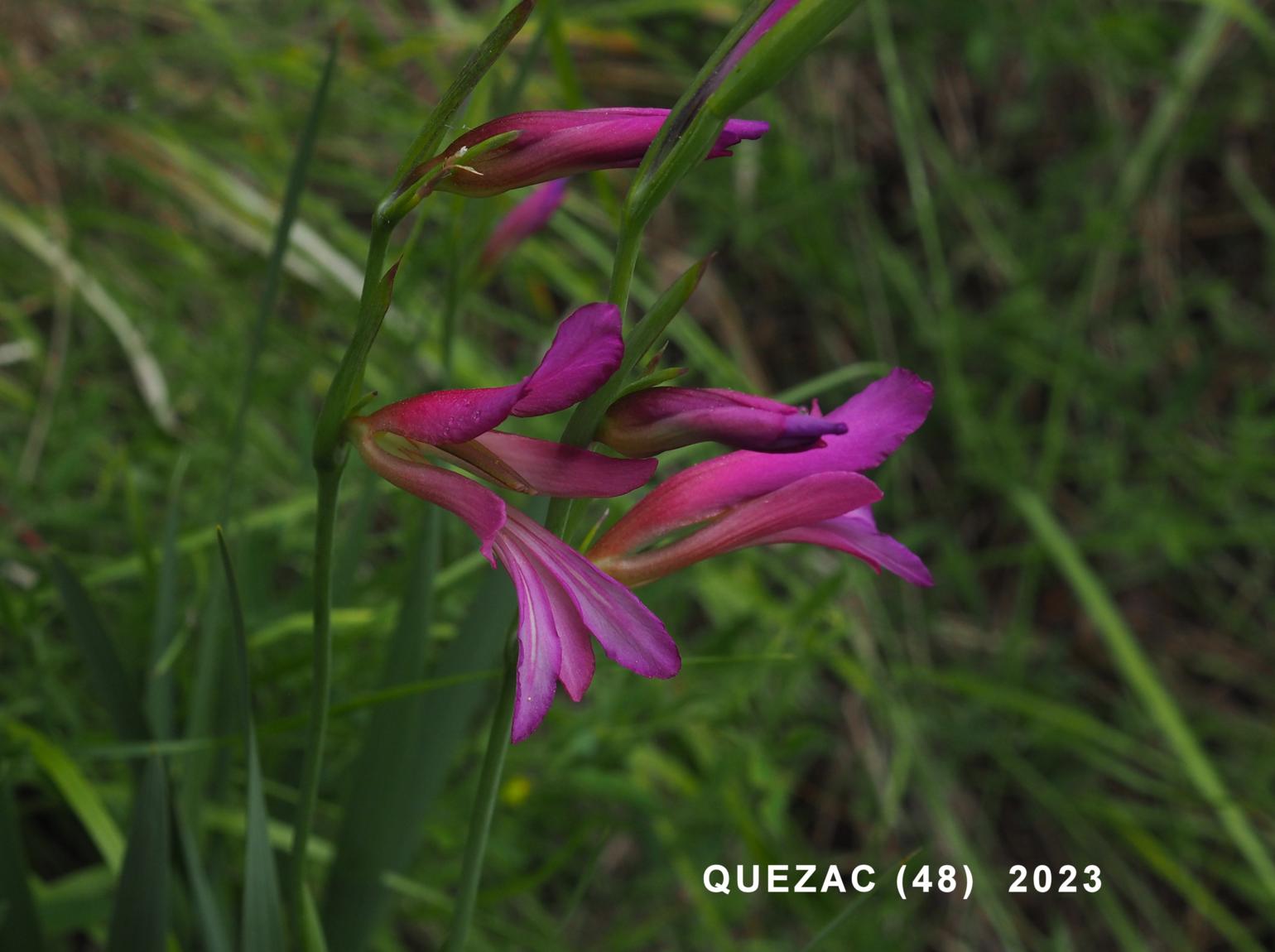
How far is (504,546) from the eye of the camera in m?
0.48

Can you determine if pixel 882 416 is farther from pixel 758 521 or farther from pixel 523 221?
pixel 523 221

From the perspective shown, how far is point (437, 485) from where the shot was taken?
0.48 metres

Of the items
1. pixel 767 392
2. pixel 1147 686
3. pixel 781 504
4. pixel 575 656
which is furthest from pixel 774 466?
pixel 767 392

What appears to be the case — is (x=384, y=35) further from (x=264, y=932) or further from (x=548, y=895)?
(x=264, y=932)

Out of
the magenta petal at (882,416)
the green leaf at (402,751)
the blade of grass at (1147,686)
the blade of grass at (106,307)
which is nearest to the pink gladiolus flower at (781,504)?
the magenta petal at (882,416)

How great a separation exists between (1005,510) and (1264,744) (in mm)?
481

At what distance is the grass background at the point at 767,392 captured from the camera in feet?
3.51

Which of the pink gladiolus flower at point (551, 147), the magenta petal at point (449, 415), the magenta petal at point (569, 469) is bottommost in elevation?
the magenta petal at point (569, 469)

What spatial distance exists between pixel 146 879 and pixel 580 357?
1.26 ft

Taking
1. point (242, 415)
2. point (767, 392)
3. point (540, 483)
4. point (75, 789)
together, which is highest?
point (540, 483)

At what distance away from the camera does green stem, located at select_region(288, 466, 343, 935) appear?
49 centimetres

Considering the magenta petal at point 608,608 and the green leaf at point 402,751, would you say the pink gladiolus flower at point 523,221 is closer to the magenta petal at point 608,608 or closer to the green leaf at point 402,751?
the green leaf at point 402,751

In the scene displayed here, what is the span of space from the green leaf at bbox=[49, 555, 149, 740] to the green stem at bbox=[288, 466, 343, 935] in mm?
211

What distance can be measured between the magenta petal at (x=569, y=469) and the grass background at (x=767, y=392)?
1.08 feet
